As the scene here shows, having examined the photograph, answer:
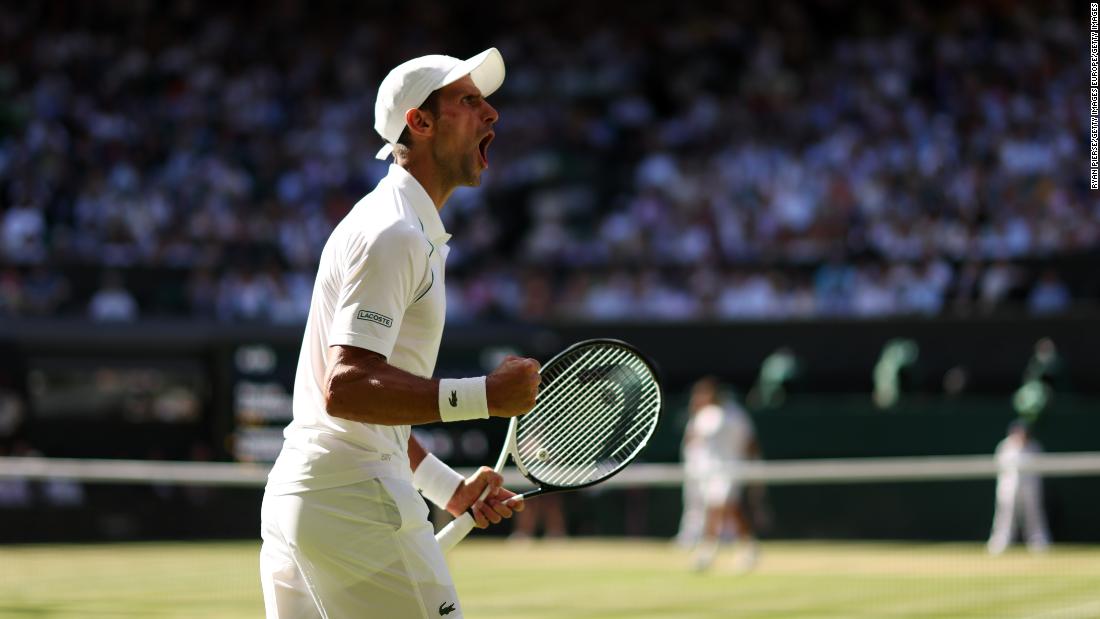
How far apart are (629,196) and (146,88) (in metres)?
7.40

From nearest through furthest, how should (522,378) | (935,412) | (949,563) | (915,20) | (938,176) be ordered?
(522,378) < (949,563) < (935,412) < (938,176) < (915,20)

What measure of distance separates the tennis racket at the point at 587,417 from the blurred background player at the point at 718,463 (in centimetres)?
1112

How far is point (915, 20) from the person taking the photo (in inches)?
909

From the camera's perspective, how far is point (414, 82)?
3.65m

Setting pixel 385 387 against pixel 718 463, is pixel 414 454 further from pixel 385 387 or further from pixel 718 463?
pixel 718 463

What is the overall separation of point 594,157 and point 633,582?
10626 mm

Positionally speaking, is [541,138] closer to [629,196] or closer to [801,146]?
[629,196]

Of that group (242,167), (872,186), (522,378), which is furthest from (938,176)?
A: (522,378)

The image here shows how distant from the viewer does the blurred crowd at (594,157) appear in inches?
739

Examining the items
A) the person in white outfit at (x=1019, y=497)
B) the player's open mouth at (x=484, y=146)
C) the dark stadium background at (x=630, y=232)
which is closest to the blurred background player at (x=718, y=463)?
the dark stadium background at (x=630, y=232)

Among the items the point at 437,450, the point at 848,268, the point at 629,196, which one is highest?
the point at 629,196

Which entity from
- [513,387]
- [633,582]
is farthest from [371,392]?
[633,582]

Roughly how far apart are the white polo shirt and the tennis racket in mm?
503

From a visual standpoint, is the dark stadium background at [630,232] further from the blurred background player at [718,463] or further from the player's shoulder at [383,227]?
the player's shoulder at [383,227]
